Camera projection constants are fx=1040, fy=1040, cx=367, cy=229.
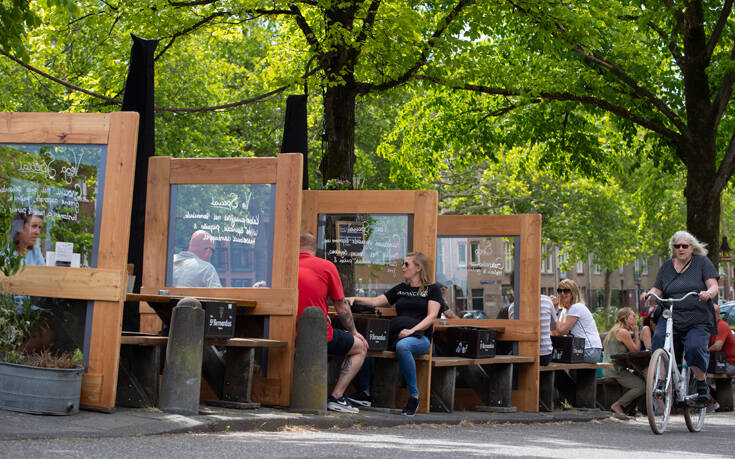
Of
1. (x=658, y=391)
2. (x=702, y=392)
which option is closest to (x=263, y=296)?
(x=658, y=391)

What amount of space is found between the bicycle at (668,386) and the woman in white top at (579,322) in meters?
2.88

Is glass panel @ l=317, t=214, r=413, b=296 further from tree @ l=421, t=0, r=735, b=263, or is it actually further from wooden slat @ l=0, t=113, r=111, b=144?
tree @ l=421, t=0, r=735, b=263

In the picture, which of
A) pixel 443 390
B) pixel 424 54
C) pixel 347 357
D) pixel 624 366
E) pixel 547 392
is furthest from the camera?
pixel 424 54

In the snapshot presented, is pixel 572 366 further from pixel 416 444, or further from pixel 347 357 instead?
pixel 416 444

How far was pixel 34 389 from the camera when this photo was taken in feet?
24.9

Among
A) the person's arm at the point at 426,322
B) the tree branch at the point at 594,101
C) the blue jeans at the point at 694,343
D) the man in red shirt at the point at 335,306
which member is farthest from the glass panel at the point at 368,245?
the tree branch at the point at 594,101

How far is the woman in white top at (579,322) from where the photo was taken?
13672mm

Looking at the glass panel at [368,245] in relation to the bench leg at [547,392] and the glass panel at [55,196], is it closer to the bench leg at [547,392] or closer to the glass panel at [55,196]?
the bench leg at [547,392]

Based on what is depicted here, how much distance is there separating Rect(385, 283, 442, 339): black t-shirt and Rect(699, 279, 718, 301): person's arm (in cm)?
264

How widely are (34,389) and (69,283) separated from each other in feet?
3.37

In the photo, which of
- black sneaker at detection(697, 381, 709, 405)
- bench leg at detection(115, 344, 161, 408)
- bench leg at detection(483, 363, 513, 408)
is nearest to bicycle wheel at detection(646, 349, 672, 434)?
black sneaker at detection(697, 381, 709, 405)

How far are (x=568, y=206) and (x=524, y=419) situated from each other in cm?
3262

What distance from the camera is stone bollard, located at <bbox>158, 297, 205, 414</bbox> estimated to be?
8.41m

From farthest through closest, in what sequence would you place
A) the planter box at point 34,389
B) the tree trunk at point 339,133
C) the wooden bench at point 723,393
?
the wooden bench at point 723,393, the tree trunk at point 339,133, the planter box at point 34,389
